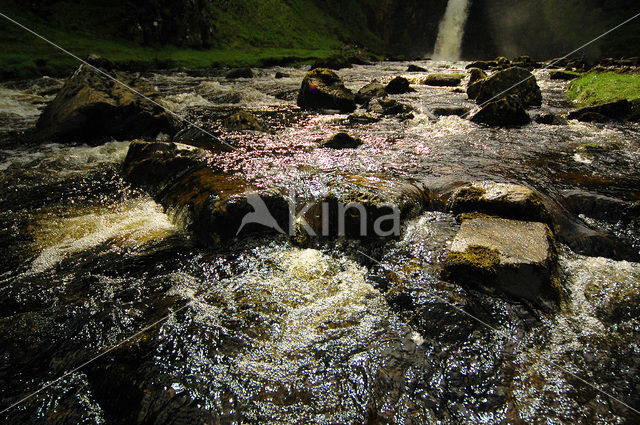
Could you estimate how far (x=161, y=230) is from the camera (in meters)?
5.24

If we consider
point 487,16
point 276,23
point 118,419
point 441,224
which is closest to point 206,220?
point 118,419

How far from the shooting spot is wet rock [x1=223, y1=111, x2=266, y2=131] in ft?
32.8

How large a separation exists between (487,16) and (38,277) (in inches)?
4986

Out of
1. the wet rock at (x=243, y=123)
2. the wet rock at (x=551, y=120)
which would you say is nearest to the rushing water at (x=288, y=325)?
the wet rock at (x=243, y=123)

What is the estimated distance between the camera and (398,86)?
17406 mm

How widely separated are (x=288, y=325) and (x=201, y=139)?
24.8 feet

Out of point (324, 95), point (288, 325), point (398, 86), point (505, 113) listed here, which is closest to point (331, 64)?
point (398, 86)

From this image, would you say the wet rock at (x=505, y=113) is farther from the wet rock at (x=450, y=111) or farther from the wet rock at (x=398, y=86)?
the wet rock at (x=398, y=86)

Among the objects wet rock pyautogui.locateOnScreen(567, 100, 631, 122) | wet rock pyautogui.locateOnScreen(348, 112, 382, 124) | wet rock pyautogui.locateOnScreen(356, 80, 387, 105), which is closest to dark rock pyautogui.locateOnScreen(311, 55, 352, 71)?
wet rock pyautogui.locateOnScreen(356, 80, 387, 105)

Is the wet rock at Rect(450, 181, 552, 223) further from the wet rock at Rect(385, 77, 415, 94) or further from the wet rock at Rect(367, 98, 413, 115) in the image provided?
the wet rock at Rect(385, 77, 415, 94)

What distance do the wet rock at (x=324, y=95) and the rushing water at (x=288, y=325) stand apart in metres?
7.86

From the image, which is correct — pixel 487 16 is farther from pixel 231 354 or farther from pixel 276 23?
pixel 231 354

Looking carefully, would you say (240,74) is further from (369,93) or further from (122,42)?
(122,42)

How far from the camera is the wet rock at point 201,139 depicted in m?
8.20
